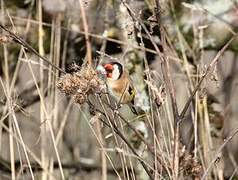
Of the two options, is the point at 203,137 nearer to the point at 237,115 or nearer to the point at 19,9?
the point at 237,115

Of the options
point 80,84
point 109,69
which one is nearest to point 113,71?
point 109,69

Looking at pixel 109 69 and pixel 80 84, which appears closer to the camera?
pixel 80 84

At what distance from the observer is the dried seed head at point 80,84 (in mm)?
743

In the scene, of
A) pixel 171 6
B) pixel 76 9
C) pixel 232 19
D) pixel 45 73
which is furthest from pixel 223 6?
pixel 45 73

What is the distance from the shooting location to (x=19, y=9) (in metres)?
1.68

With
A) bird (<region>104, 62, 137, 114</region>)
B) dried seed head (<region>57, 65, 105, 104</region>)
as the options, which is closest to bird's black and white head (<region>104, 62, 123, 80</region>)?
bird (<region>104, 62, 137, 114</region>)

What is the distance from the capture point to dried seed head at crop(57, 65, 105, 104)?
74cm

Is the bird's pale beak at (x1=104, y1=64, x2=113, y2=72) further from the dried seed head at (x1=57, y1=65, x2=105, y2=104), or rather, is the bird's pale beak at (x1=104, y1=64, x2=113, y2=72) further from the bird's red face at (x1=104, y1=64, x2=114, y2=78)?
the dried seed head at (x1=57, y1=65, x2=105, y2=104)

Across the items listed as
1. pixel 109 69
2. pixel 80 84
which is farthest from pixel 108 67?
pixel 80 84

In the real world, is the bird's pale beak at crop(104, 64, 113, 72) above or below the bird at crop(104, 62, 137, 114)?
above

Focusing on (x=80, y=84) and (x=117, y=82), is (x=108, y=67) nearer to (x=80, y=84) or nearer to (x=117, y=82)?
(x=117, y=82)

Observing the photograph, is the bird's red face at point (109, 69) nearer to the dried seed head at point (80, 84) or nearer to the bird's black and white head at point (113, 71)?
the bird's black and white head at point (113, 71)

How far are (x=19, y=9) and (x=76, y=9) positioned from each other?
0.17 m

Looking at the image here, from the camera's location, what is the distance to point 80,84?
29.3 inches
